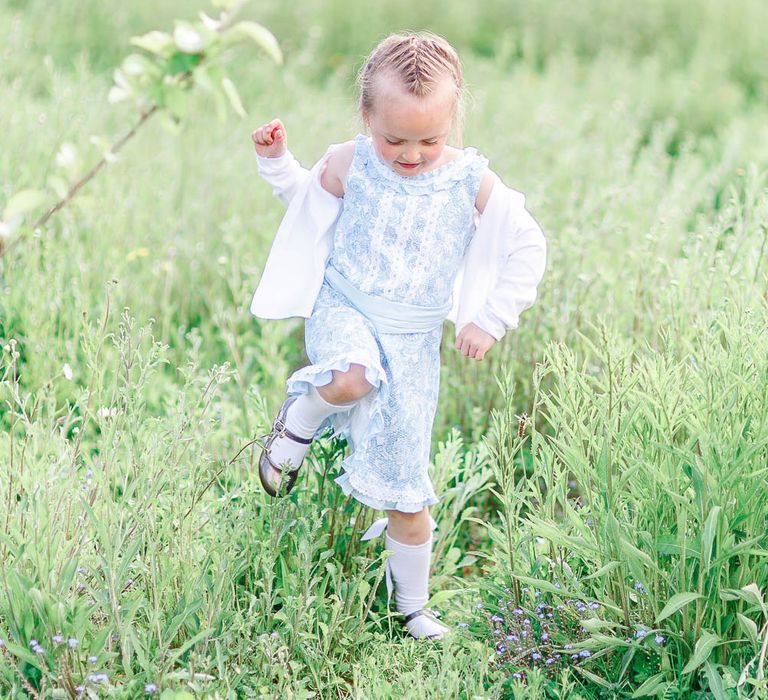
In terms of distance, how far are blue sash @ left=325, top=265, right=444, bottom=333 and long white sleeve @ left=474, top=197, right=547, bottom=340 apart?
5.3 inches

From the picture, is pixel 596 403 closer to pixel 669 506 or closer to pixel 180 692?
pixel 669 506

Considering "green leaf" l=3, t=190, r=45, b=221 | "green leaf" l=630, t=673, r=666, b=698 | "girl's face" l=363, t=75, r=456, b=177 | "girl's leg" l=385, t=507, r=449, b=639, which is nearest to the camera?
"green leaf" l=3, t=190, r=45, b=221

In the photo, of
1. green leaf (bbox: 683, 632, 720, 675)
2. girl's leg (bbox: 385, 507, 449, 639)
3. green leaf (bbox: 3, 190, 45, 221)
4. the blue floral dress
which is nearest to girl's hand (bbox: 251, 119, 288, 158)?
the blue floral dress

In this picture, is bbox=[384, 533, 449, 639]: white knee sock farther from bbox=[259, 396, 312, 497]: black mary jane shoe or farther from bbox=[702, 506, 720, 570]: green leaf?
bbox=[702, 506, 720, 570]: green leaf

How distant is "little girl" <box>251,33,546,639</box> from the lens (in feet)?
8.25

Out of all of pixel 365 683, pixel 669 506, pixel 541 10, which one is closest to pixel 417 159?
pixel 669 506

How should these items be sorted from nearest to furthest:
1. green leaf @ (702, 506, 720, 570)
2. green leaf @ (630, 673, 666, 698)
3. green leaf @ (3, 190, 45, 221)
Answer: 1. green leaf @ (3, 190, 45, 221)
2. green leaf @ (702, 506, 720, 570)
3. green leaf @ (630, 673, 666, 698)

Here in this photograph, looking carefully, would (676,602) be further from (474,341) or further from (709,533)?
(474,341)

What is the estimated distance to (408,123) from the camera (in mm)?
2430

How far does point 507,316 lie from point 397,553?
664 millimetres

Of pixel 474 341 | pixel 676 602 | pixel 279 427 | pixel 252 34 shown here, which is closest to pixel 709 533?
Result: pixel 676 602

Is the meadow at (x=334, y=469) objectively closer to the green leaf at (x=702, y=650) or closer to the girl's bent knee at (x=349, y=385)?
the green leaf at (x=702, y=650)

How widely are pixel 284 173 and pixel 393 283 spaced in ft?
1.37

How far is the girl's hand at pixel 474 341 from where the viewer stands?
8.32 ft
